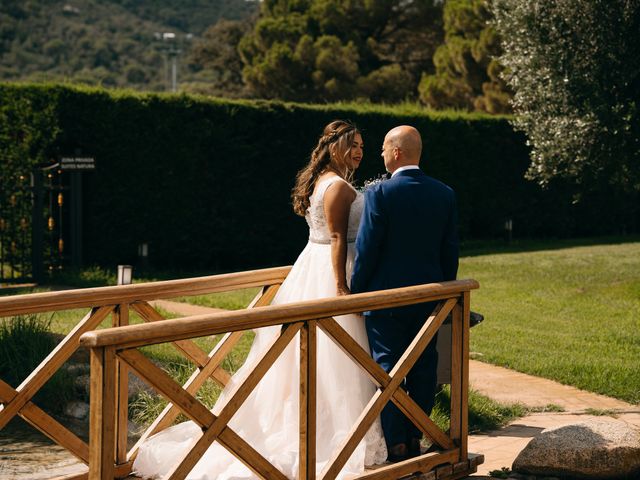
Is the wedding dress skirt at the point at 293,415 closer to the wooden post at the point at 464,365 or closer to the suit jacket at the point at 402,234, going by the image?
the suit jacket at the point at 402,234

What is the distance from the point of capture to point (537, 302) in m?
13.4

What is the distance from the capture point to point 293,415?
539cm

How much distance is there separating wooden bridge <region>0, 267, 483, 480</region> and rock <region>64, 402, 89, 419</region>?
196 cm

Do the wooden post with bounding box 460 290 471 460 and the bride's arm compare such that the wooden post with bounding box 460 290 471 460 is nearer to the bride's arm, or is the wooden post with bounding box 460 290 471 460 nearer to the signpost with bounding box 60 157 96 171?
the bride's arm

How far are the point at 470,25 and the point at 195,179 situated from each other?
756 inches

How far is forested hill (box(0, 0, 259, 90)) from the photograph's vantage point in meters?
59.3

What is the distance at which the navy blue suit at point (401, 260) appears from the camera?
5156mm

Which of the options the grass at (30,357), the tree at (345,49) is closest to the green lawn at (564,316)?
the grass at (30,357)

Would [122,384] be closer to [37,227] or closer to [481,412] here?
[481,412]

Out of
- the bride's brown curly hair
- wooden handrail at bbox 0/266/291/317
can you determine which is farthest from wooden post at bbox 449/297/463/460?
wooden handrail at bbox 0/266/291/317

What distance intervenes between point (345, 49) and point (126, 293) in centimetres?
3269

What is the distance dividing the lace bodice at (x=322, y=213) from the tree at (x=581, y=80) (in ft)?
29.1

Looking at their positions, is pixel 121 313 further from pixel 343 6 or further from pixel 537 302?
pixel 343 6

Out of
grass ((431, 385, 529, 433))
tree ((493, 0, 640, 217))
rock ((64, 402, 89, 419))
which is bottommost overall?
rock ((64, 402, 89, 419))
